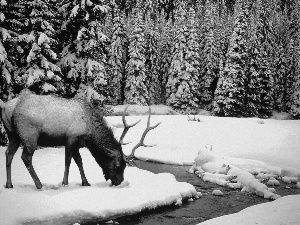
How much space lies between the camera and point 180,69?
40.1 m

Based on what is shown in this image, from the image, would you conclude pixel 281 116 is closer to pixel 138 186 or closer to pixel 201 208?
pixel 201 208

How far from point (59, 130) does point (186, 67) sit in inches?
1304

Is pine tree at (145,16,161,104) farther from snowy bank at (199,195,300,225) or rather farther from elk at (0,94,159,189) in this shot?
snowy bank at (199,195,300,225)

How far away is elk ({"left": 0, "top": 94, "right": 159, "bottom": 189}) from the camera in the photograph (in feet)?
24.2

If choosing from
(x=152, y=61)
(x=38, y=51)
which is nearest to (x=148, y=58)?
(x=152, y=61)

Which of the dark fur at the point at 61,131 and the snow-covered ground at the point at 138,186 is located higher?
the dark fur at the point at 61,131

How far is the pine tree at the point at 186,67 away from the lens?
39.4 meters

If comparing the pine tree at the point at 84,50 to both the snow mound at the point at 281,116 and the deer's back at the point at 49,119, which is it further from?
the snow mound at the point at 281,116

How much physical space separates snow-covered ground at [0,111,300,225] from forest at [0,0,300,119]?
3605 mm

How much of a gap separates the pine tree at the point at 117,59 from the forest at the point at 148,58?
129 millimetres

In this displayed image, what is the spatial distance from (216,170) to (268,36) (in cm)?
3935

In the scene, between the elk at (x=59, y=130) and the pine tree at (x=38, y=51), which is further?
the pine tree at (x=38, y=51)

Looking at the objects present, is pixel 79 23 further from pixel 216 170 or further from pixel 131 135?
pixel 216 170

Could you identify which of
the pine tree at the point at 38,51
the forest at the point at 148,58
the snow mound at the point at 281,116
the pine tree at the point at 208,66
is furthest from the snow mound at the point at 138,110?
the pine tree at the point at 38,51
